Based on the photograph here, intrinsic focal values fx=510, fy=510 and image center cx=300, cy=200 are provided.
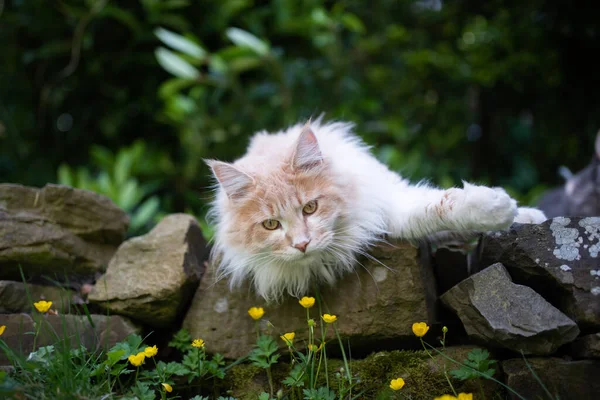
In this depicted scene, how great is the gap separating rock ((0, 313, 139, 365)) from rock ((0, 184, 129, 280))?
0.30 meters

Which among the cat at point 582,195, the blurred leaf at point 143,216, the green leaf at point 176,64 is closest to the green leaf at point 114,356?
the blurred leaf at point 143,216

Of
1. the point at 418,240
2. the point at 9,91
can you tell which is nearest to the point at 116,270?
the point at 418,240

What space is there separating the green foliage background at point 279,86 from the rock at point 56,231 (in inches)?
54.7

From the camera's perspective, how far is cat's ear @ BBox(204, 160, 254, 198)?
2.04 m

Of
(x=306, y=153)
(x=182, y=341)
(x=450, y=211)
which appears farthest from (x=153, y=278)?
(x=450, y=211)

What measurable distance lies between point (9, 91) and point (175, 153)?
1.66m

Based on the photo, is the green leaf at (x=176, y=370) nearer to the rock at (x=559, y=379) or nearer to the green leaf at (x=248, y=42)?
the rock at (x=559, y=379)

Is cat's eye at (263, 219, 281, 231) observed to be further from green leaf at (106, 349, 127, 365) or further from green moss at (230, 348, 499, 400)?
green leaf at (106, 349, 127, 365)

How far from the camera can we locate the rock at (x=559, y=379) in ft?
5.58

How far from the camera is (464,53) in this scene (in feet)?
16.3

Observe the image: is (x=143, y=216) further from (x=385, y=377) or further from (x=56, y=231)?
(x=385, y=377)

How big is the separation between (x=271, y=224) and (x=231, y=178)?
0.82 feet

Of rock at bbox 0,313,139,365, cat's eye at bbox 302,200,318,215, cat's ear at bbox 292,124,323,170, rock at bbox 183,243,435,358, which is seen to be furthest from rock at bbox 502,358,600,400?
rock at bbox 0,313,139,365

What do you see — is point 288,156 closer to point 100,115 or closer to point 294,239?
point 294,239
